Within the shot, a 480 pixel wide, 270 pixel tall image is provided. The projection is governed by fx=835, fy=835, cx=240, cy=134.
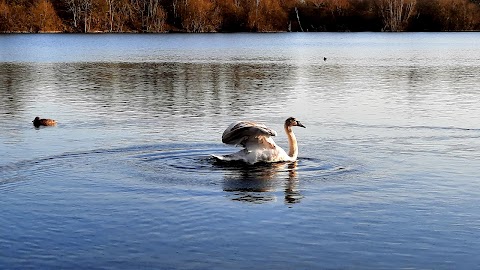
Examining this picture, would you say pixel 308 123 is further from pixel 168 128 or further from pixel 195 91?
pixel 195 91

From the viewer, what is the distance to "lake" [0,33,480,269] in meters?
12.6

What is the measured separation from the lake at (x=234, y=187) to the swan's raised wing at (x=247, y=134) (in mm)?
671

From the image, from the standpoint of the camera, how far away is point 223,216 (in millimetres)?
14727

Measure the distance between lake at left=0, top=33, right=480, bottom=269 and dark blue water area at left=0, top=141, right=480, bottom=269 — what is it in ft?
0.12

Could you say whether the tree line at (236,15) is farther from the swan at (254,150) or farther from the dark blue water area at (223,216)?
the dark blue water area at (223,216)

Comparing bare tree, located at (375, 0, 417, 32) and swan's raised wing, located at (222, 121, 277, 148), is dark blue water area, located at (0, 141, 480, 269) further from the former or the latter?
bare tree, located at (375, 0, 417, 32)

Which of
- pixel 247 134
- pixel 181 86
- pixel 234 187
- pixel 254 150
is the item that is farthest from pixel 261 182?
pixel 181 86

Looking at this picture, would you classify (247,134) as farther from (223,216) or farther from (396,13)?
(396,13)

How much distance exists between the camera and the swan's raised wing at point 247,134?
18.5 meters

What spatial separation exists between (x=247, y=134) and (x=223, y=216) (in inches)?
177

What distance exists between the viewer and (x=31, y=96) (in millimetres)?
37719

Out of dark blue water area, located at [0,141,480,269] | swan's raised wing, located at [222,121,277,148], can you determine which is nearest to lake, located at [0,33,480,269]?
dark blue water area, located at [0,141,480,269]

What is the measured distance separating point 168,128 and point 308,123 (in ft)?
15.4

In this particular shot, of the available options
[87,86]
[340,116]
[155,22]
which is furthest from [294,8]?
[340,116]
